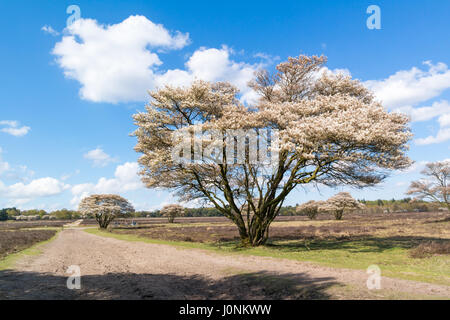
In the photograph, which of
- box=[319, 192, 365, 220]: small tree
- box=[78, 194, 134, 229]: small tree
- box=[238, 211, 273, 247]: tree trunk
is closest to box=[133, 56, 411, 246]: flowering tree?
box=[238, 211, 273, 247]: tree trunk

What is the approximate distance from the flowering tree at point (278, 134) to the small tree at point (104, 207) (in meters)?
51.0

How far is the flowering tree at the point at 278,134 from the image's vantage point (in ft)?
59.7

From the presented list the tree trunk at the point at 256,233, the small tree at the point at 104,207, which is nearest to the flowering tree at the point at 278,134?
the tree trunk at the point at 256,233

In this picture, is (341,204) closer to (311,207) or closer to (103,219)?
(311,207)

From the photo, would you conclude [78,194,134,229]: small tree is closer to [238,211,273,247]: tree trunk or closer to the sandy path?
[238,211,273,247]: tree trunk

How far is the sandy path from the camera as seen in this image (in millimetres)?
9930

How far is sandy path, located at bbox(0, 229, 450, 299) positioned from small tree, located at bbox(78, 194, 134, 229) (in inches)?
2215

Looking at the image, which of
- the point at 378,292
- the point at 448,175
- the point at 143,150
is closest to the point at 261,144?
the point at 143,150

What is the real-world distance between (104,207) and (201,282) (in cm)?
6497

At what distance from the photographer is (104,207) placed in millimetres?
70000

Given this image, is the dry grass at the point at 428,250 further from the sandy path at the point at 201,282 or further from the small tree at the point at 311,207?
the small tree at the point at 311,207

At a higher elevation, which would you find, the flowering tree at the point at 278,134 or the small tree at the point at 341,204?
the flowering tree at the point at 278,134
